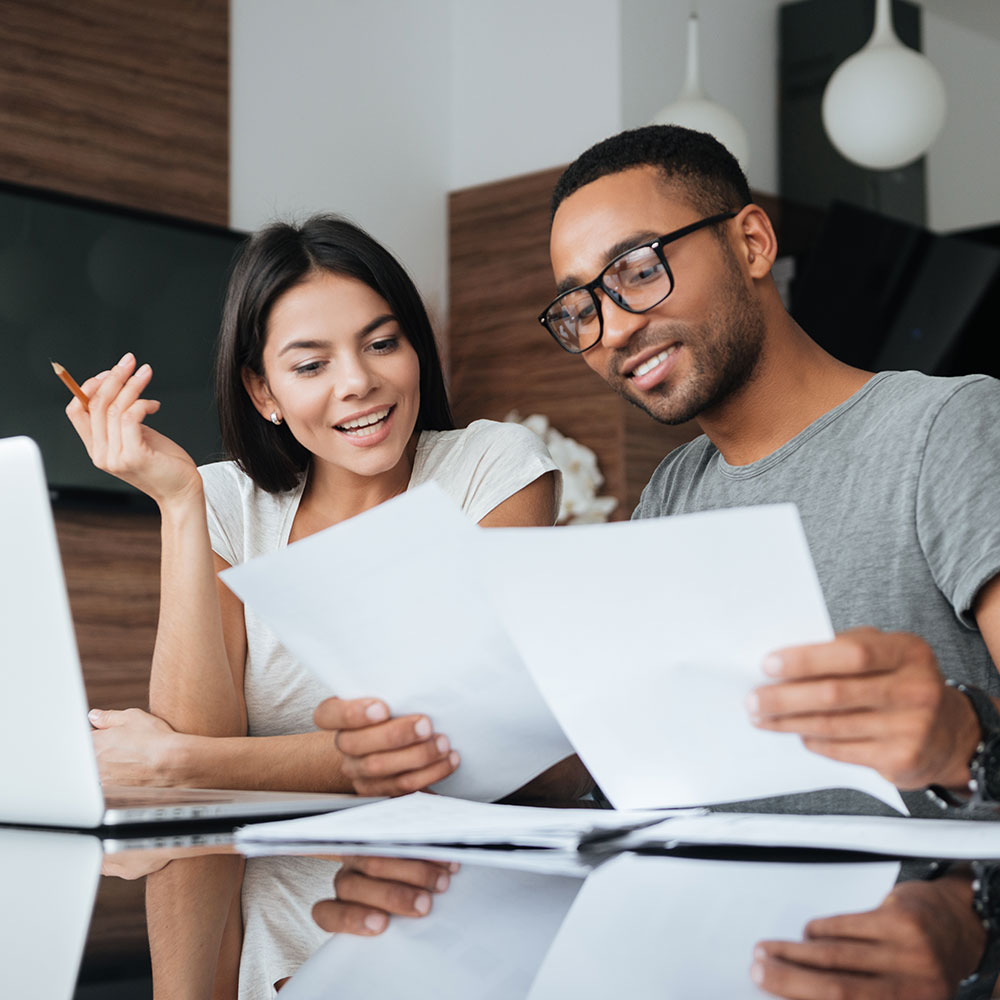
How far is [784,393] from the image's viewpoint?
3.93ft

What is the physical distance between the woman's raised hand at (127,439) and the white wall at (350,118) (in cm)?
211

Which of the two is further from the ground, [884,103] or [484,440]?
[884,103]

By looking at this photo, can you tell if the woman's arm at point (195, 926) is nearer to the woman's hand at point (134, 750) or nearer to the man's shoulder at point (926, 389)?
the woman's hand at point (134, 750)

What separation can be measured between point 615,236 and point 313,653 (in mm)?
515

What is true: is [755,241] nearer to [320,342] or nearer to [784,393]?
[784,393]

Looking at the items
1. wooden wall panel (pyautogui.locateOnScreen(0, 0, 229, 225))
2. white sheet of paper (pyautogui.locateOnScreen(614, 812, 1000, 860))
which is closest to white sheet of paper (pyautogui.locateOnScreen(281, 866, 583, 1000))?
white sheet of paper (pyautogui.locateOnScreen(614, 812, 1000, 860))

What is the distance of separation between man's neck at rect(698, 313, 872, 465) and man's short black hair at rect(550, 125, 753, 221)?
0.47 feet

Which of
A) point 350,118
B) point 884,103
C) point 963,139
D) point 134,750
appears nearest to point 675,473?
point 134,750

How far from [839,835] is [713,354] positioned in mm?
612

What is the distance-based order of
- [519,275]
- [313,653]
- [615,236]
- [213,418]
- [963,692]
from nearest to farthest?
[963,692], [313,653], [615,236], [213,418], [519,275]

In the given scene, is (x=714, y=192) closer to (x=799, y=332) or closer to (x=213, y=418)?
(x=799, y=332)

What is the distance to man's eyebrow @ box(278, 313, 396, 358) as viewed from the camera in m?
1.50

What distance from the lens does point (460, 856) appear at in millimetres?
693

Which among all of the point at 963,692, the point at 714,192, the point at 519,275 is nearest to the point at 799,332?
the point at 714,192
